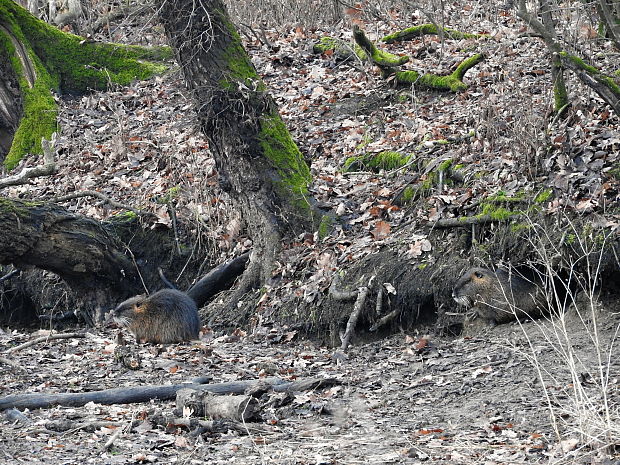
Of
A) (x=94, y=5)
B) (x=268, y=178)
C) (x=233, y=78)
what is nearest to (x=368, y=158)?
→ (x=268, y=178)

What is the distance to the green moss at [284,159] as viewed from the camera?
8820 mm

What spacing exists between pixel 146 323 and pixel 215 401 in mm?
3305

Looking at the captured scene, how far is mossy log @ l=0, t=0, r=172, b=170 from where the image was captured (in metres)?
12.4

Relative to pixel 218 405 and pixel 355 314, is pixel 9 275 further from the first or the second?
pixel 218 405

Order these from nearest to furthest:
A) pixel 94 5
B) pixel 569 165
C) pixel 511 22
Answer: pixel 569 165
pixel 511 22
pixel 94 5

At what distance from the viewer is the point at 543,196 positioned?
7.04m

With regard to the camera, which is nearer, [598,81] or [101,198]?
[598,81]

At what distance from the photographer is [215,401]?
5070 millimetres

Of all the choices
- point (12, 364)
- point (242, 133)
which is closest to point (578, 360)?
point (12, 364)

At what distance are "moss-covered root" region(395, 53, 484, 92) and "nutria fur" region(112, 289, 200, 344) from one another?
441 cm

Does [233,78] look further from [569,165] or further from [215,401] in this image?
[215,401]

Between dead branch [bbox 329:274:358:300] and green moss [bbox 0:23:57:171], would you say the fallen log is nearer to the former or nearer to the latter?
dead branch [bbox 329:274:358:300]

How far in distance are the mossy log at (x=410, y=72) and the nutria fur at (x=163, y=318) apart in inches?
174

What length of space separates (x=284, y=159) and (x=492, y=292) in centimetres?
318
